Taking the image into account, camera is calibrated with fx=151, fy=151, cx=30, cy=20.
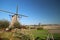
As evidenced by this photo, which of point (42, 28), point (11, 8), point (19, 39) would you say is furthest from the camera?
point (42, 28)

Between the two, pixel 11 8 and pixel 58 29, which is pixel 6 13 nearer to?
pixel 11 8

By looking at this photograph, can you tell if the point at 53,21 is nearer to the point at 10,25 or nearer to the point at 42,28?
the point at 42,28

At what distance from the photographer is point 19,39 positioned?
115 inches

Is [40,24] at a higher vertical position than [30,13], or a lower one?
lower

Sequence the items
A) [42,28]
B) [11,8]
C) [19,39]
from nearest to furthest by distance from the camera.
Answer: [19,39] < [11,8] < [42,28]

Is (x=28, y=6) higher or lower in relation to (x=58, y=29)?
higher

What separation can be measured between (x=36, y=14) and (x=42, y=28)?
449 millimetres

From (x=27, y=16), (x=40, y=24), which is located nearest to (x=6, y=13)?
(x=27, y=16)

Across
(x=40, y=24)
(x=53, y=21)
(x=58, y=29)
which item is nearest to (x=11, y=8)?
(x=40, y=24)

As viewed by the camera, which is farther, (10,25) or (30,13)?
(10,25)

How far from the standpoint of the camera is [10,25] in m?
4.06

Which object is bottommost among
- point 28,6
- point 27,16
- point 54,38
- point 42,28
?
point 54,38

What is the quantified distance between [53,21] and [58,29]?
373mm

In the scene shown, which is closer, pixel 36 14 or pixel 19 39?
pixel 19 39
